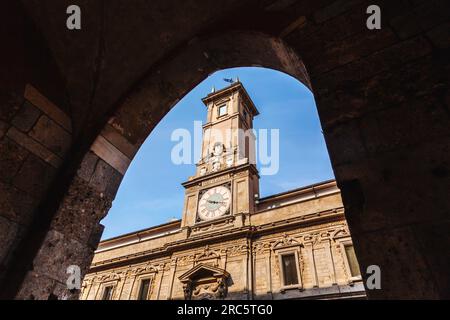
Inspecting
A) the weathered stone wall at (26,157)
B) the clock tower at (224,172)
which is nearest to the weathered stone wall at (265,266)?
the clock tower at (224,172)

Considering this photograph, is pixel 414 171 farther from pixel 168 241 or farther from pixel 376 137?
pixel 168 241

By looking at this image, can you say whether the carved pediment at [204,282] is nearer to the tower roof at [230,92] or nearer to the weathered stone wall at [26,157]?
the weathered stone wall at [26,157]

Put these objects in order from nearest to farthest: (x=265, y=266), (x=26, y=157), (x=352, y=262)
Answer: (x=26, y=157)
(x=352, y=262)
(x=265, y=266)

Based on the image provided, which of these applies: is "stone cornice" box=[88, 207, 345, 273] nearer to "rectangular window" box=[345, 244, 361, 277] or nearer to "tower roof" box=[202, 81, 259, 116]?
"rectangular window" box=[345, 244, 361, 277]

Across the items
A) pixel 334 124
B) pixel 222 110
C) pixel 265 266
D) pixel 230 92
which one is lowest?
pixel 334 124

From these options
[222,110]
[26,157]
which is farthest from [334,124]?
[222,110]

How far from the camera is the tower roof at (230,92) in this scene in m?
20.3

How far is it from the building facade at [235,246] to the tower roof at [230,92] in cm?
333

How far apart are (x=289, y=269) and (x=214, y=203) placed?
17.5 feet

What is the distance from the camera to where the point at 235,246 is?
12531 mm

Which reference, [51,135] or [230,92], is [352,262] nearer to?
[51,135]

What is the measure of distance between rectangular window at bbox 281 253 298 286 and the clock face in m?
3.98
